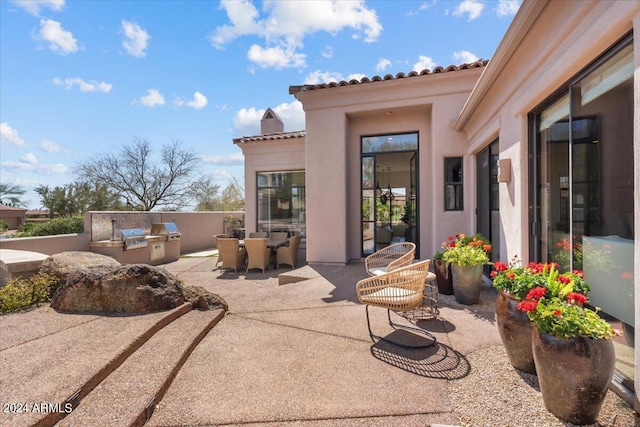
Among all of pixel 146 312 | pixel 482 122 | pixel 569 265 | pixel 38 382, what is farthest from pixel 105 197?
pixel 569 265

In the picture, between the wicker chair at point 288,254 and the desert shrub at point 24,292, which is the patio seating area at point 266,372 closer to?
the desert shrub at point 24,292

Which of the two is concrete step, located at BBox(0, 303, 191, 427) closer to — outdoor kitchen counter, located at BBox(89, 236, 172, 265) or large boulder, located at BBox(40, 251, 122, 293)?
large boulder, located at BBox(40, 251, 122, 293)

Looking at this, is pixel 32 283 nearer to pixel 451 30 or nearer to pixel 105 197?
pixel 451 30

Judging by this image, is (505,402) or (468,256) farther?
(468,256)

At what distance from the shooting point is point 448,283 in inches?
192

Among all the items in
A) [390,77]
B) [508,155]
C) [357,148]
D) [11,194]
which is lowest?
[508,155]

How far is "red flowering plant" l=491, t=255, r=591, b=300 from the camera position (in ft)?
7.59

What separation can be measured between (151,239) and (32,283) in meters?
5.00

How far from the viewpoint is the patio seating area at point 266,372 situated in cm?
211

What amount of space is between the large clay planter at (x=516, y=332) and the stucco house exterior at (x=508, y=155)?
55 centimetres

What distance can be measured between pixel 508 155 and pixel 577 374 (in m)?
3.34

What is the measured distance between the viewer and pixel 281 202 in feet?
33.9

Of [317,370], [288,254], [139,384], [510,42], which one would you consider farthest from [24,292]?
[510,42]

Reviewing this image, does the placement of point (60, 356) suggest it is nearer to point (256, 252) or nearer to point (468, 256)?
point (468, 256)
